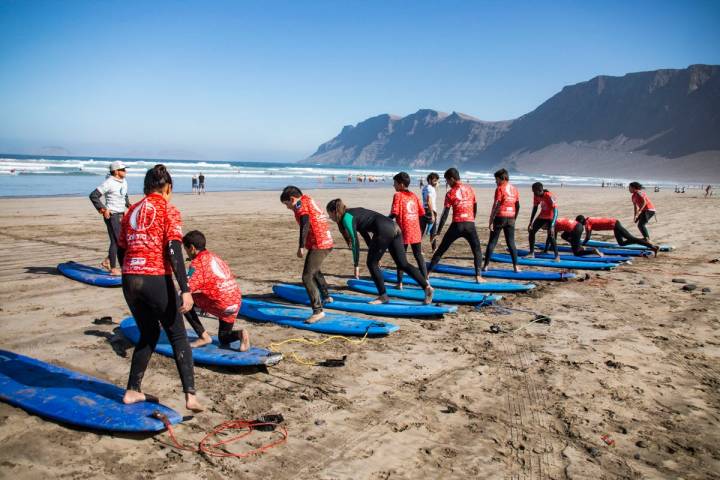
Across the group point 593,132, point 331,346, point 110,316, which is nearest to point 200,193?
point 110,316

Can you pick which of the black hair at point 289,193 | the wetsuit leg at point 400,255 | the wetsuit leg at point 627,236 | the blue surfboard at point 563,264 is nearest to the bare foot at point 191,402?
the black hair at point 289,193

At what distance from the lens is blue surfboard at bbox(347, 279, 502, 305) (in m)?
7.58

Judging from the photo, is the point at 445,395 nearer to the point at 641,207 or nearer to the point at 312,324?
the point at 312,324

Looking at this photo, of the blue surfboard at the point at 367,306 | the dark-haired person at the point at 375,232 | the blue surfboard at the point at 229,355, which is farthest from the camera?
the blue surfboard at the point at 367,306

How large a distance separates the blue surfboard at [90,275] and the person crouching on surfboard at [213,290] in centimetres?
370

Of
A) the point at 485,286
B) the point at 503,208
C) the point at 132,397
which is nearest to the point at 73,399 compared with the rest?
the point at 132,397

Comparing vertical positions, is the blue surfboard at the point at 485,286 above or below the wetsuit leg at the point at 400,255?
below

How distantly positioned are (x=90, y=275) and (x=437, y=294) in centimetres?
609

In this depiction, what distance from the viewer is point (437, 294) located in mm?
7812

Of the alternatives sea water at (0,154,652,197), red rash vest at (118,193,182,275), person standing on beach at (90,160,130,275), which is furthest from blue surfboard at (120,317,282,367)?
sea water at (0,154,652,197)

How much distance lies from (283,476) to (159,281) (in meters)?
1.69

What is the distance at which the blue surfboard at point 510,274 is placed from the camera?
9328 millimetres

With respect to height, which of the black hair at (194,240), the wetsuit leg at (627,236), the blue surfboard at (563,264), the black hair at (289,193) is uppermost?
the black hair at (289,193)

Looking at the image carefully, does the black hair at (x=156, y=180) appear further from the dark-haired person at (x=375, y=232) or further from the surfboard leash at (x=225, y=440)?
the dark-haired person at (x=375, y=232)
